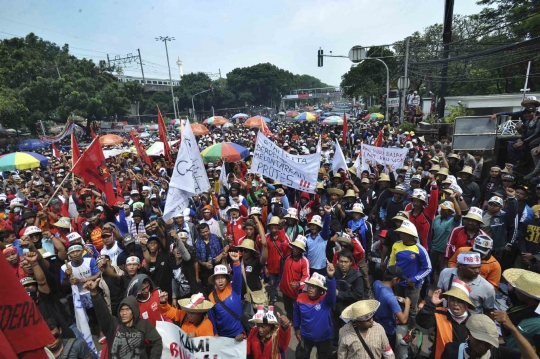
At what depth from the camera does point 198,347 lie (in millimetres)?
3062

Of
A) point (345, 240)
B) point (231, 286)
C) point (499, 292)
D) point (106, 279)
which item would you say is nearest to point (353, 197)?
point (345, 240)

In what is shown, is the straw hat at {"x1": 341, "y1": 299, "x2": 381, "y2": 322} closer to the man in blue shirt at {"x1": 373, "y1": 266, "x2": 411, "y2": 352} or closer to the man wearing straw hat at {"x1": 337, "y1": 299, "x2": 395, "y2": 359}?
the man wearing straw hat at {"x1": 337, "y1": 299, "x2": 395, "y2": 359}

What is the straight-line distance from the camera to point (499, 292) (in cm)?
374

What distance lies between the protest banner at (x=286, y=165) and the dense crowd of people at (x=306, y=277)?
0.40 m

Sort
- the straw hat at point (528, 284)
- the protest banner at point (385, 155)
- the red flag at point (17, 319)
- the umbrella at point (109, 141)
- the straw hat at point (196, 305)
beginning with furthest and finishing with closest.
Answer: the umbrella at point (109, 141) → the protest banner at point (385, 155) → the straw hat at point (196, 305) → the straw hat at point (528, 284) → the red flag at point (17, 319)

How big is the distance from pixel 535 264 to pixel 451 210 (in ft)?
4.06

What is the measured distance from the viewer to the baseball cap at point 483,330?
7.11 feet

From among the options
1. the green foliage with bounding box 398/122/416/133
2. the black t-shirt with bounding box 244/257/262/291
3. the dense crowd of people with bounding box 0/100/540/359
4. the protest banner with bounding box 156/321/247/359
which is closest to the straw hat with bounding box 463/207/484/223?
the dense crowd of people with bounding box 0/100/540/359

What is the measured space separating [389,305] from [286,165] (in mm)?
3997

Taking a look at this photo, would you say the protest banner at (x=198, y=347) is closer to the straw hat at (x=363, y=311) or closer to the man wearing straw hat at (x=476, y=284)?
the straw hat at (x=363, y=311)

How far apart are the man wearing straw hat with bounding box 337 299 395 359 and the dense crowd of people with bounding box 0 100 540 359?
11mm

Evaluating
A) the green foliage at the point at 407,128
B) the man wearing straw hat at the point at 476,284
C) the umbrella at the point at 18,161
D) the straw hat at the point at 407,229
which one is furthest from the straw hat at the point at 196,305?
the green foliage at the point at 407,128

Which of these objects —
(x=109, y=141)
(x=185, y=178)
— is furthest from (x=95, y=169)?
(x=109, y=141)

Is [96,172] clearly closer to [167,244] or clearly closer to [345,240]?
[167,244]
